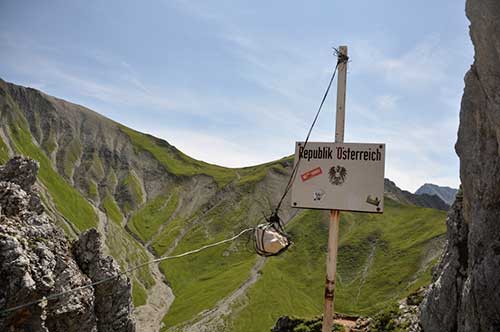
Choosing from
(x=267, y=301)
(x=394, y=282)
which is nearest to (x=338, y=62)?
(x=267, y=301)

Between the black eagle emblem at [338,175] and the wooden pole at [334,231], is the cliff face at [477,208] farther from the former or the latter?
the black eagle emblem at [338,175]

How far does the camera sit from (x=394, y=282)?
526 ft

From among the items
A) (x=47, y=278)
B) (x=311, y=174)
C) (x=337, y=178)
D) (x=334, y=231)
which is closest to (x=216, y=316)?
(x=47, y=278)

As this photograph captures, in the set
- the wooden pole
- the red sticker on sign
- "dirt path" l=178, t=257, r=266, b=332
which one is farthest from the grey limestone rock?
"dirt path" l=178, t=257, r=266, b=332

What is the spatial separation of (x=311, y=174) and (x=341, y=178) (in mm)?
635

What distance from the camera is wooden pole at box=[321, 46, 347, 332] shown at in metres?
8.30

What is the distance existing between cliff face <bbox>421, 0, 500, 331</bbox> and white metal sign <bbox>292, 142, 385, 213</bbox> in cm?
1696

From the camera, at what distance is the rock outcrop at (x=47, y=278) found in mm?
24969

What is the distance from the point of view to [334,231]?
8.55m

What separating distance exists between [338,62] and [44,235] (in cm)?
2885

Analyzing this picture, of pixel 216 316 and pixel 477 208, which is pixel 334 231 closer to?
pixel 477 208

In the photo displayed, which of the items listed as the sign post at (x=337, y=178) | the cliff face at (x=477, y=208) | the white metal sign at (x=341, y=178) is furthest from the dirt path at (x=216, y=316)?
the white metal sign at (x=341, y=178)

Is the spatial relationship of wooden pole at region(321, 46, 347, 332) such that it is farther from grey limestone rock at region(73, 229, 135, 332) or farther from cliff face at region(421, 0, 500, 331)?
grey limestone rock at region(73, 229, 135, 332)

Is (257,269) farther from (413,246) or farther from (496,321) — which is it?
(496,321)
